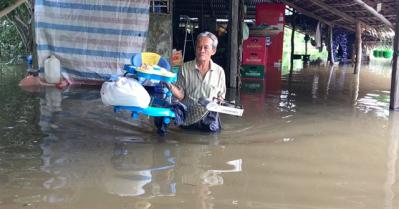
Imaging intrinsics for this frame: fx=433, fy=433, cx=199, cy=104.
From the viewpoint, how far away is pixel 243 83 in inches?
424

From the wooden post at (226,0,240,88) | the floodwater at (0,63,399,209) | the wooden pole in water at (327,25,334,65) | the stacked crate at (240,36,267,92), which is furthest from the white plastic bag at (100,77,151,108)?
the wooden pole in water at (327,25,334,65)

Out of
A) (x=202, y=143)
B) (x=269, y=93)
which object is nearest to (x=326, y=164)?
(x=202, y=143)

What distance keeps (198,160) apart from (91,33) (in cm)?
519

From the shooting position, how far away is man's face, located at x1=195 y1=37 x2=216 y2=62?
485 cm

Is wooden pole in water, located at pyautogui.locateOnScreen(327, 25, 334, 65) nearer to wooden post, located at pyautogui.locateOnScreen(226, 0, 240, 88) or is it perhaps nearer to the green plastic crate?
the green plastic crate

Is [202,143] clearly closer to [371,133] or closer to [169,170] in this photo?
[169,170]

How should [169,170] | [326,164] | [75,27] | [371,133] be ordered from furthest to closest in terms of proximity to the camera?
[75,27] < [371,133] < [326,164] < [169,170]

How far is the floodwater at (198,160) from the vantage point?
3229 millimetres

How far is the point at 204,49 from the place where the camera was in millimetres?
4902

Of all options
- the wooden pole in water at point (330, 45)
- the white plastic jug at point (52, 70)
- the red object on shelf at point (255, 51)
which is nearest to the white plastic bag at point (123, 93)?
the white plastic jug at point (52, 70)

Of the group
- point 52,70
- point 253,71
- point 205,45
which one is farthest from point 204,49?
point 253,71

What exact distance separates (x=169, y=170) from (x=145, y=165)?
26 centimetres

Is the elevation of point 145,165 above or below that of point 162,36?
below

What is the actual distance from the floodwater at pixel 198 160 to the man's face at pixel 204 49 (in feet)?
3.10
